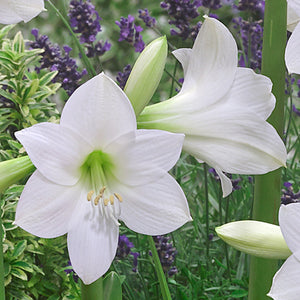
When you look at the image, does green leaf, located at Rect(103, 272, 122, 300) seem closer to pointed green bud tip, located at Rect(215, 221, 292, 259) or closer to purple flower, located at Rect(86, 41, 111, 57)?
pointed green bud tip, located at Rect(215, 221, 292, 259)

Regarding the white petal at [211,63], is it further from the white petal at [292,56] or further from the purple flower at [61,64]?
the purple flower at [61,64]

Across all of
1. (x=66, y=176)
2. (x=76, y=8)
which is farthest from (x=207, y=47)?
(x=76, y=8)

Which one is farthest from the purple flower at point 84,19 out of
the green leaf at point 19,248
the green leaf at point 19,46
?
the green leaf at point 19,248

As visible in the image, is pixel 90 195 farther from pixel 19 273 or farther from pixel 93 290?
pixel 19 273

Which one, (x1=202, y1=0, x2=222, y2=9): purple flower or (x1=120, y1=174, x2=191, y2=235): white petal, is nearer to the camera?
(x1=120, y1=174, x2=191, y2=235): white petal

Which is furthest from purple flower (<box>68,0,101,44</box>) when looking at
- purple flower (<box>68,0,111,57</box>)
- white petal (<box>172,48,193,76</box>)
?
white petal (<box>172,48,193,76</box>)

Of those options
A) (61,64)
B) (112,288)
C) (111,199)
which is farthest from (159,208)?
(61,64)
